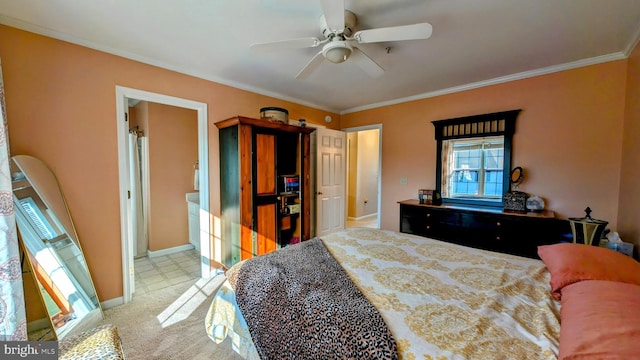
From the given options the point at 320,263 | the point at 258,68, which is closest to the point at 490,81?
the point at 258,68

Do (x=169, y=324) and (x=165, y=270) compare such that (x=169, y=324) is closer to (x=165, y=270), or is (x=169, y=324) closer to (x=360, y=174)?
(x=165, y=270)

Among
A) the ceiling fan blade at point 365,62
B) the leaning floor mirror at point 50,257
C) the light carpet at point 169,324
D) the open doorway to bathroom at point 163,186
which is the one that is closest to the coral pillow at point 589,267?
the ceiling fan blade at point 365,62

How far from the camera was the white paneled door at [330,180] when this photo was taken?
157 inches

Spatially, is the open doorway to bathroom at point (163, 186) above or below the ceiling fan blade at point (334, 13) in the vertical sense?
below

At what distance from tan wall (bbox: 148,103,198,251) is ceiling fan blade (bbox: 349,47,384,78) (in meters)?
3.04

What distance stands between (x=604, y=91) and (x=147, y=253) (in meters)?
6.06

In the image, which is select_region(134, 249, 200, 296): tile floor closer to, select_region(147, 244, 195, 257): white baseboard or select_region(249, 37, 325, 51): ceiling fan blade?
select_region(147, 244, 195, 257): white baseboard

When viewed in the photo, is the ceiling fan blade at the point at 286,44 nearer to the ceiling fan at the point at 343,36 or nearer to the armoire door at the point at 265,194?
the ceiling fan at the point at 343,36

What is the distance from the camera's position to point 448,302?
1.17 metres

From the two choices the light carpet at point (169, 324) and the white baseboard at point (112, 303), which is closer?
the light carpet at point (169, 324)

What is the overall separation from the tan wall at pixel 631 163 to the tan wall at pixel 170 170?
515 cm

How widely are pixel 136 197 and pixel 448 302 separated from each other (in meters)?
4.22

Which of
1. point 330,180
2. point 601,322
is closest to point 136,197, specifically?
point 330,180

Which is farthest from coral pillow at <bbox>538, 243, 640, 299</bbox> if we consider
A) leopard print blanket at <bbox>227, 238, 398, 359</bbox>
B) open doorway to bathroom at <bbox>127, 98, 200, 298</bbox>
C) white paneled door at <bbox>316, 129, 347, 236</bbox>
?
open doorway to bathroom at <bbox>127, 98, 200, 298</bbox>
